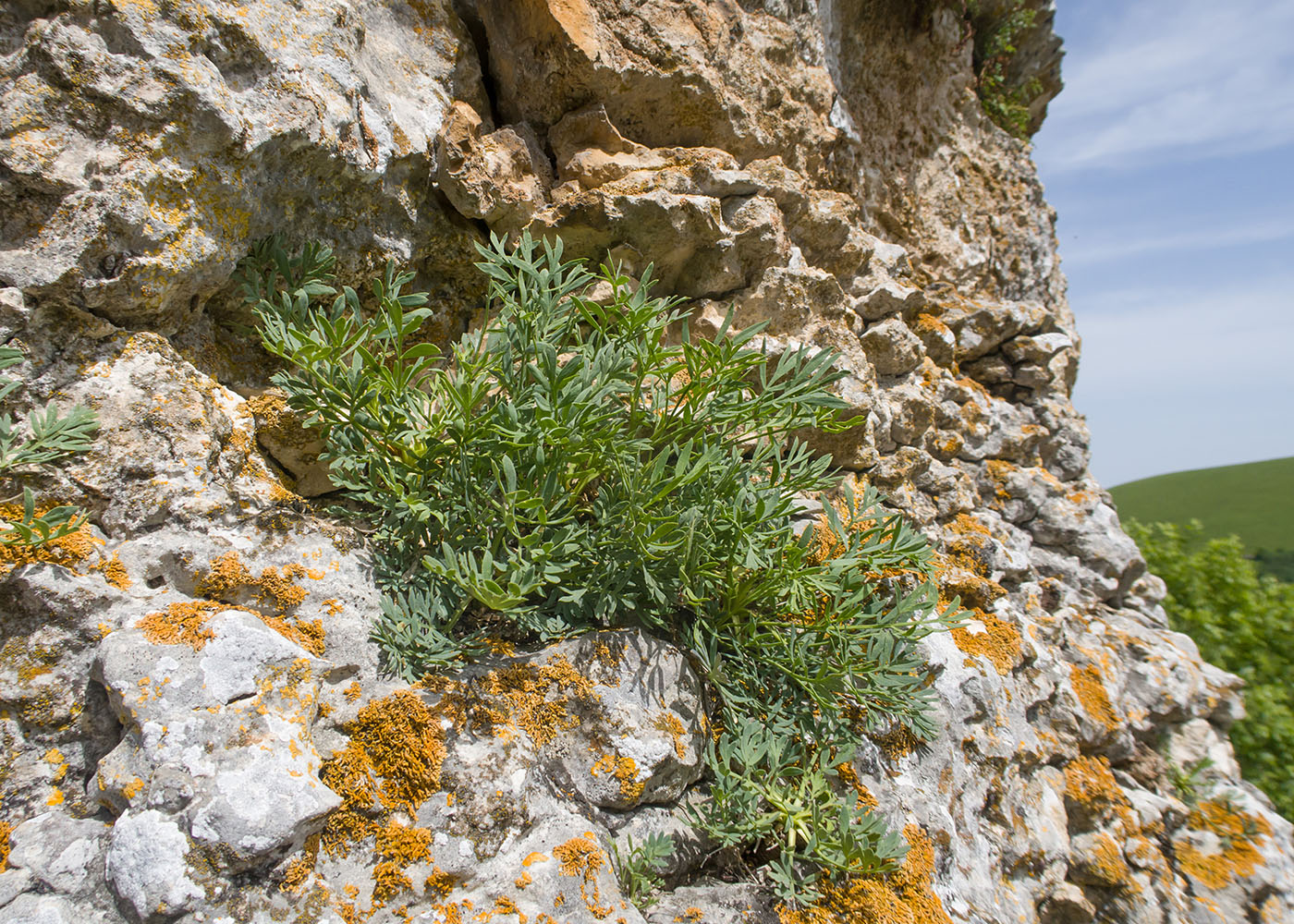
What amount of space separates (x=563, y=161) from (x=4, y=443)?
106 inches

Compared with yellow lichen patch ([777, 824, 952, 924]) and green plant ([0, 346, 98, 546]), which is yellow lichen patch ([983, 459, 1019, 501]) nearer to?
yellow lichen patch ([777, 824, 952, 924])

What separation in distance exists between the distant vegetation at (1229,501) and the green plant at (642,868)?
37.3m

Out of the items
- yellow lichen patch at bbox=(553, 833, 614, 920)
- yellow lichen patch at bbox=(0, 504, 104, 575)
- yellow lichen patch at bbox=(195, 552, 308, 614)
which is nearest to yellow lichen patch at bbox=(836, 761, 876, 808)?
yellow lichen patch at bbox=(553, 833, 614, 920)

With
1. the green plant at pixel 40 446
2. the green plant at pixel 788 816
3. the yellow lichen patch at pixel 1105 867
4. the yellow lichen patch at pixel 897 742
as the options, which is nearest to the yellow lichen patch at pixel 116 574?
the green plant at pixel 40 446

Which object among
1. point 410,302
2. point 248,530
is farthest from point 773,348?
point 248,530

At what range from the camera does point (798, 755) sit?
2.67 meters

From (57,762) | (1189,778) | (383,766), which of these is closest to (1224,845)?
(1189,778)

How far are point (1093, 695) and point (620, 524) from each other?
3.25m

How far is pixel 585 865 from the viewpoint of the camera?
2.19m

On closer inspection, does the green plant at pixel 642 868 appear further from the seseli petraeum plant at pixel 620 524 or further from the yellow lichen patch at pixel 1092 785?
the yellow lichen patch at pixel 1092 785

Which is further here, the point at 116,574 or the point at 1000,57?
the point at 1000,57

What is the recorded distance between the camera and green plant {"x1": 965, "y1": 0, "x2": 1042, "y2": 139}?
6488 mm

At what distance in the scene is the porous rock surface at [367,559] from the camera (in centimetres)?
200

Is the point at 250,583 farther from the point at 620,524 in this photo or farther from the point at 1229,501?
the point at 1229,501
